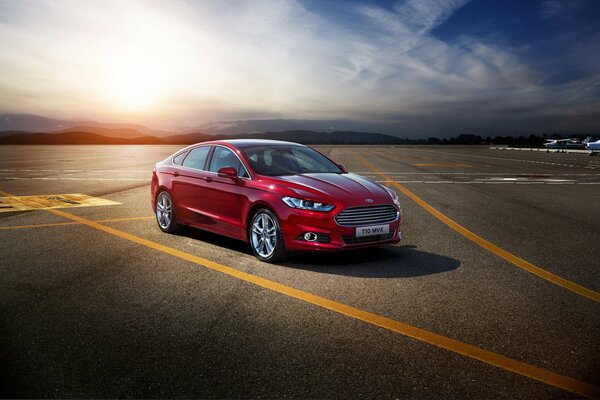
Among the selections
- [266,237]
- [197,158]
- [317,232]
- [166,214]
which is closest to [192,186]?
[197,158]

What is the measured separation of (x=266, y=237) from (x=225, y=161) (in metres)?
1.61

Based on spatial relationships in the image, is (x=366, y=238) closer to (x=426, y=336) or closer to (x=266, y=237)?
(x=266, y=237)

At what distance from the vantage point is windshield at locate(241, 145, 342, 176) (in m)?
7.51

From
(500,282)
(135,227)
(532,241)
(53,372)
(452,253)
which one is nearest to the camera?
(53,372)

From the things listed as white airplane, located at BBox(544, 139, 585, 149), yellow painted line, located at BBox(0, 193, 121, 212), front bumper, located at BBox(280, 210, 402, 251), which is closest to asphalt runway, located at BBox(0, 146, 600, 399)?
front bumper, located at BBox(280, 210, 402, 251)

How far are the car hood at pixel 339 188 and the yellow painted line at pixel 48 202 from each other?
6.86 m

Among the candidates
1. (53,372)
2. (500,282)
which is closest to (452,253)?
(500,282)

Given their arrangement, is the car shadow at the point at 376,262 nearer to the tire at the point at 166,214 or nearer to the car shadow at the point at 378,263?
the car shadow at the point at 378,263

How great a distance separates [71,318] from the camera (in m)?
4.68

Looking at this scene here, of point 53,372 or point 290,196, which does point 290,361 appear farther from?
point 290,196

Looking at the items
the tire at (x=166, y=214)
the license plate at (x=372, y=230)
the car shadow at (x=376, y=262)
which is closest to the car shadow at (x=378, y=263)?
the car shadow at (x=376, y=262)

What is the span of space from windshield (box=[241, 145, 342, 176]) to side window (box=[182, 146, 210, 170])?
34.7 inches

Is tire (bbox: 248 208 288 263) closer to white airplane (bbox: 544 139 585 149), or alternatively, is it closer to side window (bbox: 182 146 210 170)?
side window (bbox: 182 146 210 170)

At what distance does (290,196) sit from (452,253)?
2.44 metres
